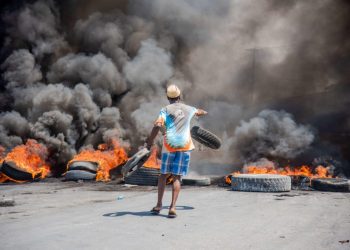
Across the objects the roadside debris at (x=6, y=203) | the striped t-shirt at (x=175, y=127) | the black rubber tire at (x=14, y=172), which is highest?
the striped t-shirt at (x=175, y=127)

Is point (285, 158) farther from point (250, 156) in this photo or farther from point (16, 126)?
point (16, 126)

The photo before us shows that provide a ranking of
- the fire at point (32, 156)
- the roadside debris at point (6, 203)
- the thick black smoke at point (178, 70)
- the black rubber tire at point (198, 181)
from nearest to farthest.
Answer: the roadside debris at point (6, 203) → the black rubber tire at point (198, 181) → the fire at point (32, 156) → the thick black smoke at point (178, 70)

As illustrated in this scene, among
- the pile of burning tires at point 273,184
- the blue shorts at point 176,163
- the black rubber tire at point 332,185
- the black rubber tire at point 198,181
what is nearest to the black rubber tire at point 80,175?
the black rubber tire at point 198,181

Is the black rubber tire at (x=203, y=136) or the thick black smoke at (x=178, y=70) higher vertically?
the thick black smoke at (x=178, y=70)

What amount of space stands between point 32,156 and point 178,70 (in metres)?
9.11

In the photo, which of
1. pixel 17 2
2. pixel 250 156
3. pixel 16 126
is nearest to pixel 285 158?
pixel 250 156

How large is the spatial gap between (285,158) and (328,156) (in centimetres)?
156

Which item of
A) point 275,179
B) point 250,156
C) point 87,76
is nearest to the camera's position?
point 275,179

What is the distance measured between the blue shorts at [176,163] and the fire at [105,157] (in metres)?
7.43

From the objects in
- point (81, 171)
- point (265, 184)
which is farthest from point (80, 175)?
point (265, 184)

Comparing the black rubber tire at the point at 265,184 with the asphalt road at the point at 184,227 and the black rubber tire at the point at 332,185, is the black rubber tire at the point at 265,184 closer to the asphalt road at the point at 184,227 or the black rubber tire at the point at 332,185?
the black rubber tire at the point at 332,185

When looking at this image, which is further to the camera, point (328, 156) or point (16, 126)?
point (16, 126)

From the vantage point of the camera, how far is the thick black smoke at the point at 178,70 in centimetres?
1481

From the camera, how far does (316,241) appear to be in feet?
9.89
